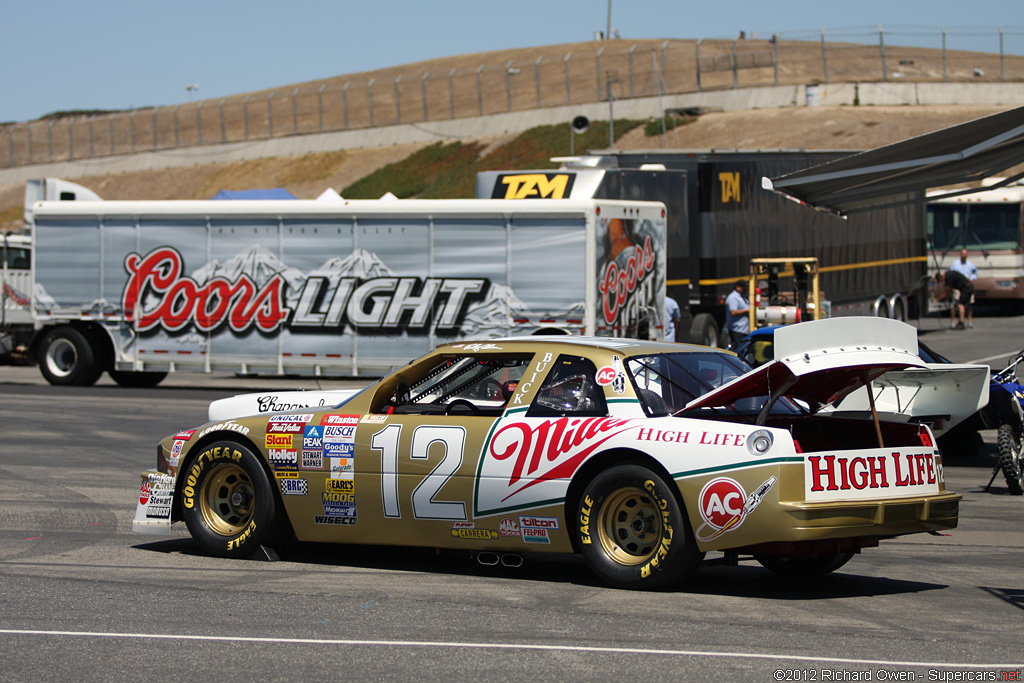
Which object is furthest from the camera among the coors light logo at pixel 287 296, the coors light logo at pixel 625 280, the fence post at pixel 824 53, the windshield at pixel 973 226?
the fence post at pixel 824 53

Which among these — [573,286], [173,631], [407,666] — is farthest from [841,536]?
[573,286]

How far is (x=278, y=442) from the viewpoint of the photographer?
8.00 m

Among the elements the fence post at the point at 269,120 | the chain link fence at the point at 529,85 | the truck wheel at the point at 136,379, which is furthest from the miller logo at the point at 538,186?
the fence post at the point at 269,120

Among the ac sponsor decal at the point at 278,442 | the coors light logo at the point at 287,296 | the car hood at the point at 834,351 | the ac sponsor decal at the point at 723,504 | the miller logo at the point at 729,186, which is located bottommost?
the ac sponsor decal at the point at 723,504

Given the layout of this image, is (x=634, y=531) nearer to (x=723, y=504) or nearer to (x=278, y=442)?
(x=723, y=504)

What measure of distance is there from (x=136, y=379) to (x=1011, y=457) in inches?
654

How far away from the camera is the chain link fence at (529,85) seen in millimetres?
61000

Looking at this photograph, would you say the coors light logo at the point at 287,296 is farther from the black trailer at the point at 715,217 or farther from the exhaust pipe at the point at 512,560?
the exhaust pipe at the point at 512,560

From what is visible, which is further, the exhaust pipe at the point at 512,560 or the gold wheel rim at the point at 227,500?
the gold wheel rim at the point at 227,500

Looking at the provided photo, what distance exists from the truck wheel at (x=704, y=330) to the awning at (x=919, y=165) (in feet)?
24.7

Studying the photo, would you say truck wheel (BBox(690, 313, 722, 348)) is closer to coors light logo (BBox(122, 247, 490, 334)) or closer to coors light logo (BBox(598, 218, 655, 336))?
coors light logo (BBox(598, 218, 655, 336))

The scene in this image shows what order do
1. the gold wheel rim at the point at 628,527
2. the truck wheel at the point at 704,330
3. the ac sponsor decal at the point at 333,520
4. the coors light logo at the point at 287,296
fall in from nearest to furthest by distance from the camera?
1. the gold wheel rim at the point at 628,527
2. the ac sponsor decal at the point at 333,520
3. the coors light logo at the point at 287,296
4. the truck wheel at the point at 704,330

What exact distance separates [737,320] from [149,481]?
594 inches

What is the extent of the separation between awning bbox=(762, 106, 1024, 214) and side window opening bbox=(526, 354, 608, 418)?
5864mm
